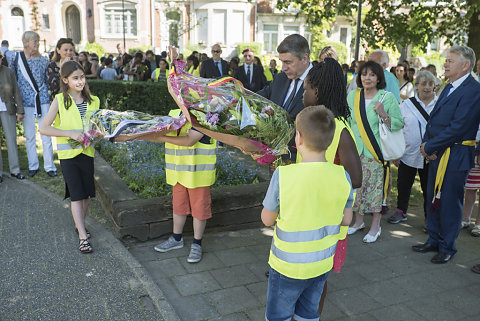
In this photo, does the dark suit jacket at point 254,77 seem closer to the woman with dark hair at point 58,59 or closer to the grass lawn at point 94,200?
the grass lawn at point 94,200

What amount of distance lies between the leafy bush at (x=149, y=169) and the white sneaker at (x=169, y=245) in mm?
898

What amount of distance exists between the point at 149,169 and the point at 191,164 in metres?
1.90

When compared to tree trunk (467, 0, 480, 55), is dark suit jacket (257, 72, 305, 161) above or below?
below

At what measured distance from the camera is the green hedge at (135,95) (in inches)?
426

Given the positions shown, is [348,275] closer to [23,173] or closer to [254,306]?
[254,306]

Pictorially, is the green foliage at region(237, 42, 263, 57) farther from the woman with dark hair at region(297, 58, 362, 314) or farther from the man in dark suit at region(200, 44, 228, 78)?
the woman with dark hair at region(297, 58, 362, 314)

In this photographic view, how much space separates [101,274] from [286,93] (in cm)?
Result: 240

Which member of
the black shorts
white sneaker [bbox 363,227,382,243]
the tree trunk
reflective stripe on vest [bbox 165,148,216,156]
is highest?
the tree trunk

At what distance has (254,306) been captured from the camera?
3600 mm

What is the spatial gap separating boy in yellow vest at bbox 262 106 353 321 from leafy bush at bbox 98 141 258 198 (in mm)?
3008

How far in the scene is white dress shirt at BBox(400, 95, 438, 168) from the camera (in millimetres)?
5586

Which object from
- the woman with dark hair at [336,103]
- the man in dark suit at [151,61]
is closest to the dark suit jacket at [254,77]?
the man in dark suit at [151,61]

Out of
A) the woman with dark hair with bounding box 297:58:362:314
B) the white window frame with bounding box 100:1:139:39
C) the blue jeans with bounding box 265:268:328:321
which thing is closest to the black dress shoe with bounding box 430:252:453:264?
the woman with dark hair with bounding box 297:58:362:314

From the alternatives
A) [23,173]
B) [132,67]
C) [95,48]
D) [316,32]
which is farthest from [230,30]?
[23,173]
